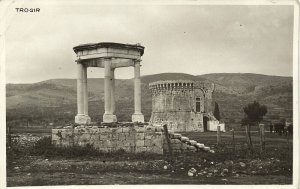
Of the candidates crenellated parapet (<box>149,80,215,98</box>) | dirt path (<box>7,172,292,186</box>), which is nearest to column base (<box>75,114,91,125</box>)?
dirt path (<box>7,172,292,186</box>)

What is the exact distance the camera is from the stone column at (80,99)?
517 inches

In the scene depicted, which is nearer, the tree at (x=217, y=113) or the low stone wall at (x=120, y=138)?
the low stone wall at (x=120, y=138)

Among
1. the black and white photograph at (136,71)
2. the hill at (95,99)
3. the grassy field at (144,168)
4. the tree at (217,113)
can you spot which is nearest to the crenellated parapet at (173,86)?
the hill at (95,99)

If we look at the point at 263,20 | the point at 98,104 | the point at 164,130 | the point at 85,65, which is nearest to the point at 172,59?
the point at 85,65

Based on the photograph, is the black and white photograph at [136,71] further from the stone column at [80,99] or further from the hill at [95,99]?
the hill at [95,99]

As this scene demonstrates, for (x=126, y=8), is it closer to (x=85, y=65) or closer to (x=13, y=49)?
(x=13, y=49)

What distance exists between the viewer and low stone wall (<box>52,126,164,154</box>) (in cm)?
1214

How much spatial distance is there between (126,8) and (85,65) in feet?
15.6

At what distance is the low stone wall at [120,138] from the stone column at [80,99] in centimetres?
90

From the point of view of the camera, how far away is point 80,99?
13.3 metres

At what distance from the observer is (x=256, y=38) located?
10523 mm

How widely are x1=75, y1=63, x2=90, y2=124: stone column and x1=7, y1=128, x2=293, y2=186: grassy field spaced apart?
1535mm

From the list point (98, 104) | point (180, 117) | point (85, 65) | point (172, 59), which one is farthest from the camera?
point (98, 104)

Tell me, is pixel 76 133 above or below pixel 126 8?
below
